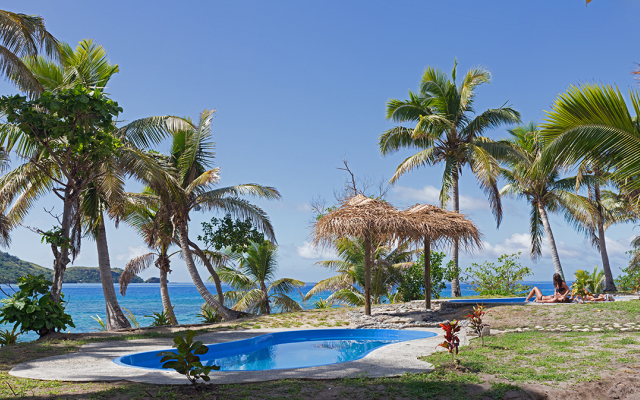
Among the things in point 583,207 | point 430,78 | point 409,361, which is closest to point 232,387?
point 409,361

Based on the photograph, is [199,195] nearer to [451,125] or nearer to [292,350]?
[292,350]

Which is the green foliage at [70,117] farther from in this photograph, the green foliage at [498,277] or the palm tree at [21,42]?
the green foliage at [498,277]

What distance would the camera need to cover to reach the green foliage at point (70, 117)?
8836mm

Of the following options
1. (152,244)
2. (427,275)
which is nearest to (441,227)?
(427,275)

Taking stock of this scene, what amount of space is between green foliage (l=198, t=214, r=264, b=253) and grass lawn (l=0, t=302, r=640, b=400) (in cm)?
743

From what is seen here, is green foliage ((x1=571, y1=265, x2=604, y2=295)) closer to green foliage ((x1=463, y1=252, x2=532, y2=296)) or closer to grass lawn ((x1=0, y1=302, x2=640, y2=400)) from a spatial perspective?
green foliage ((x1=463, y1=252, x2=532, y2=296))

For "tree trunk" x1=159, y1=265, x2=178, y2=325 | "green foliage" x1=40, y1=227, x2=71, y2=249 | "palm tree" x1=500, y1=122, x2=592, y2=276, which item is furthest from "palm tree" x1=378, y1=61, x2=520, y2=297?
"green foliage" x1=40, y1=227, x2=71, y2=249

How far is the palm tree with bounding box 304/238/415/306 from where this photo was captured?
1744 centimetres

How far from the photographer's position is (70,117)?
9.16m

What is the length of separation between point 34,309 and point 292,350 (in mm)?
5553

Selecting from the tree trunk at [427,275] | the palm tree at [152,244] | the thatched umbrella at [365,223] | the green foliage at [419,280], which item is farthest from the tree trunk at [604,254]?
the palm tree at [152,244]

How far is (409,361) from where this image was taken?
663 cm

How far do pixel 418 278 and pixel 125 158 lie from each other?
36.4ft

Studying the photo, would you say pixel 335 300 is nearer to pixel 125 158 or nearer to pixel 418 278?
pixel 418 278
